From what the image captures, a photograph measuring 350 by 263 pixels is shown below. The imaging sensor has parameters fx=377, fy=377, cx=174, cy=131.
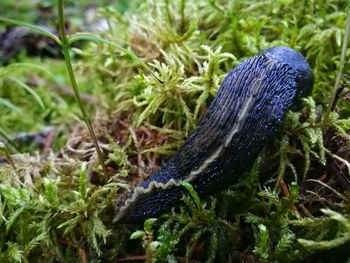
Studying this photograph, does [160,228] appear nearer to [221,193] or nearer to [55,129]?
[221,193]

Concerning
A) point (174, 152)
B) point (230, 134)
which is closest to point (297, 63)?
point (230, 134)

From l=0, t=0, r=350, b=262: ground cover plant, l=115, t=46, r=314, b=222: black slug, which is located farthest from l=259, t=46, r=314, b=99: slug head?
l=0, t=0, r=350, b=262: ground cover plant

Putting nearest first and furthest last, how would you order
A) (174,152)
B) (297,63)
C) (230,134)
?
(230,134) → (297,63) → (174,152)

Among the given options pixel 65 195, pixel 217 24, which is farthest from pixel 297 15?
pixel 65 195

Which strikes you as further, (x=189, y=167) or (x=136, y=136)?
(x=136, y=136)

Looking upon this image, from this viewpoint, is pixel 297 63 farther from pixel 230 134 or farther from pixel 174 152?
pixel 174 152

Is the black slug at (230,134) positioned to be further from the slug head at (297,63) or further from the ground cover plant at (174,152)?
the ground cover plant at (174,152)

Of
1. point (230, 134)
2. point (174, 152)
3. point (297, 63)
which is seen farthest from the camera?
point (174, 152)

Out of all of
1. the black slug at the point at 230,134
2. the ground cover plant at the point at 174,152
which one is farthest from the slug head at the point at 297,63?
the ground cover plant at the point at 174,152
